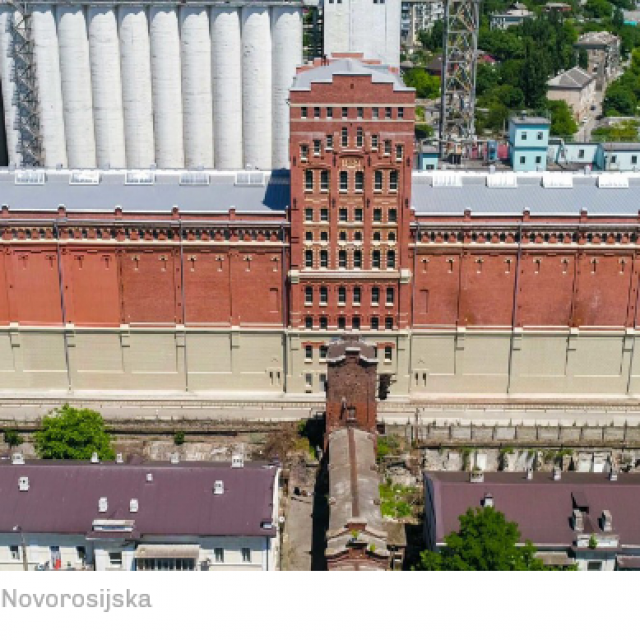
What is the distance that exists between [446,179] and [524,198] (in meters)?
8.12

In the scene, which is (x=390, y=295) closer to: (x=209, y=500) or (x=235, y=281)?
(x=235, y=281)

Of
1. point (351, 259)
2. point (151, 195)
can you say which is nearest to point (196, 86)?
point (151, 195)

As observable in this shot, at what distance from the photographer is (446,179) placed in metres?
109

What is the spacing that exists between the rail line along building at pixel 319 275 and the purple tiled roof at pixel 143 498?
1009 inches

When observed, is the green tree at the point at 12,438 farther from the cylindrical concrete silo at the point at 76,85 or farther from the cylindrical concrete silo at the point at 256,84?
the cylindrical concrete silo at the point at 256,84

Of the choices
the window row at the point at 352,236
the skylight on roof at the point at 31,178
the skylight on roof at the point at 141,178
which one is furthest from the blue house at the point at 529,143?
the skylight on roof at the point at 31,178

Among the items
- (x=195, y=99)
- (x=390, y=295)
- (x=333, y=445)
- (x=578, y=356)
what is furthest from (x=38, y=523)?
(x=195, y=99)

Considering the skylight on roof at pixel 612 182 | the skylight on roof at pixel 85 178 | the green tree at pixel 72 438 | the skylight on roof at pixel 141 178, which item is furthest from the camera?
the skylight on roof at pixel 85 178

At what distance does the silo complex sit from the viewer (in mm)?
139500

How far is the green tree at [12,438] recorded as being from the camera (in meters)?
102

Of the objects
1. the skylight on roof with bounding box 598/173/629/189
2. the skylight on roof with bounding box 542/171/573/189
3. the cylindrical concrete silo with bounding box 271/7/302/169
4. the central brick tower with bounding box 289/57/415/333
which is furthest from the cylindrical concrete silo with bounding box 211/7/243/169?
the skylight on roof with bounding box 598/173/629/189

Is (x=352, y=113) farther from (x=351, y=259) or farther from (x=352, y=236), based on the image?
(x=351, y=259)

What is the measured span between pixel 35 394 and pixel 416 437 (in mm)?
38928

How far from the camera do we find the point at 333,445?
311 feet
